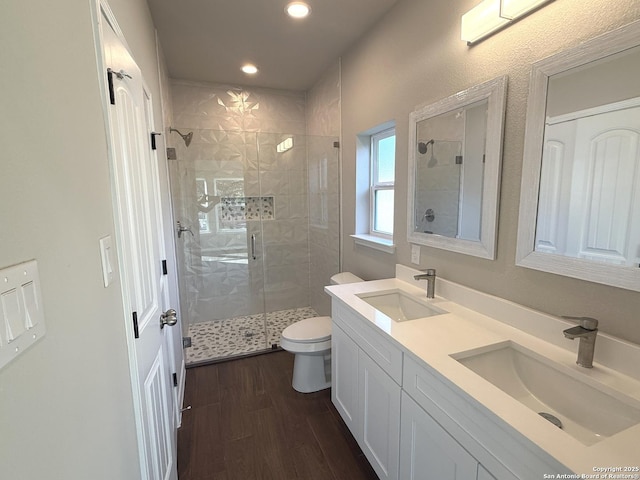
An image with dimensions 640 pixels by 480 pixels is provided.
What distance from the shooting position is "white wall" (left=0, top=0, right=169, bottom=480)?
43 centimetres

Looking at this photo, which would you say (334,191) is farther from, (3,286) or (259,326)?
(3,286)

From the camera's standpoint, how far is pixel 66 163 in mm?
626

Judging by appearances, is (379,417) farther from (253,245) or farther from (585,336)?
(253,245)

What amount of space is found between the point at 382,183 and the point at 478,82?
1086 mm

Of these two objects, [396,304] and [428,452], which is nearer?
[428,452]

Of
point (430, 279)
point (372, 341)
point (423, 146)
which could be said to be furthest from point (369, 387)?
point (423, 146)

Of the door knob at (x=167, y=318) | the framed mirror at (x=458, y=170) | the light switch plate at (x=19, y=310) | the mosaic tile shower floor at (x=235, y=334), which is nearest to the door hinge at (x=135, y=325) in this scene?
the door knob at (x=167, y=318)

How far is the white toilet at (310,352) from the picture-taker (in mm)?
2205

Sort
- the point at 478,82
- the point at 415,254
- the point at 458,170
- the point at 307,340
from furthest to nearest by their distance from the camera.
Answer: the point at 307,340, the point at 415,254, the point at 458,170, the point at 478,82

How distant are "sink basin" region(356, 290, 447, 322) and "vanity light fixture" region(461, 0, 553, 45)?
1321mm

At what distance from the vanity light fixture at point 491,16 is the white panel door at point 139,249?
1.46 metres

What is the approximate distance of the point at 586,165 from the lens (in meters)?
1.03

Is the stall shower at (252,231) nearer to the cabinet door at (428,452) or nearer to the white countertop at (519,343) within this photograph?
the white countertop at (519,343)

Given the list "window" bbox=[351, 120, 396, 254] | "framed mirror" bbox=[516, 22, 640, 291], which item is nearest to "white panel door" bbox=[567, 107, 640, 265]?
"framed mirror" bbox=[516, 22, 640, 291]
